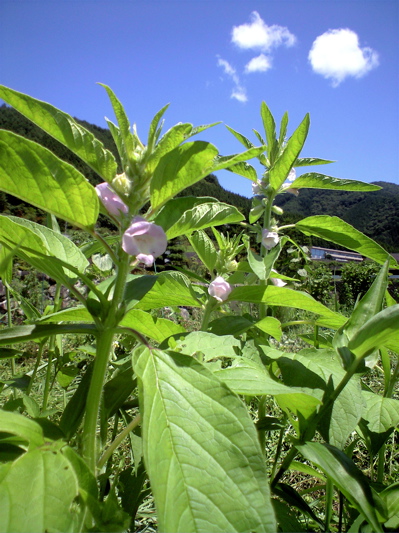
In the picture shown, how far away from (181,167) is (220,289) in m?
0.60

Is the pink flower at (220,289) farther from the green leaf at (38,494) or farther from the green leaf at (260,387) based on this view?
the green leaf at (38,494)

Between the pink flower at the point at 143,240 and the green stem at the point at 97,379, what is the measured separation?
0.08m

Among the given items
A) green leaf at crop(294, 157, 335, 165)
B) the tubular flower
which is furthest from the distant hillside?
the tubular flower

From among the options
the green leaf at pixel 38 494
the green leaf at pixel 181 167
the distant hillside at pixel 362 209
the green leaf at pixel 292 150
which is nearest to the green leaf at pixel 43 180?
the green leaf at pixel 181 167

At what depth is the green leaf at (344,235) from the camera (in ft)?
4.25

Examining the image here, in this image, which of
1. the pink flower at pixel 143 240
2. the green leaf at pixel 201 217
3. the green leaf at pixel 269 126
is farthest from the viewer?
the green leaf at pixel 269 126

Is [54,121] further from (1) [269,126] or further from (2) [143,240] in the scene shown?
(1) [269,126]

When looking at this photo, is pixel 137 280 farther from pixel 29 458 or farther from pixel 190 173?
pixel 29 458

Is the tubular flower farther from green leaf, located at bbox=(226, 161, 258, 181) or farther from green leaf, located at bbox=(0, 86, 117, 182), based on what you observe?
green leaf, located at bbox=(0, 86, 117, 182)

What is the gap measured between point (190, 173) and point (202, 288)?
2.34 ft

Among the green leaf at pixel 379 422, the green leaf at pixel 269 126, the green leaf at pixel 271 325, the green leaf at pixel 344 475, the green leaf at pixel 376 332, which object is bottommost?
the green leaf at pixel 344 475

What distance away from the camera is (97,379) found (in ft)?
2.30

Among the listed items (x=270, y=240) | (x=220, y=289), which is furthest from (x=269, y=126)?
(x=220, y=289)

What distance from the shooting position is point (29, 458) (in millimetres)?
542
